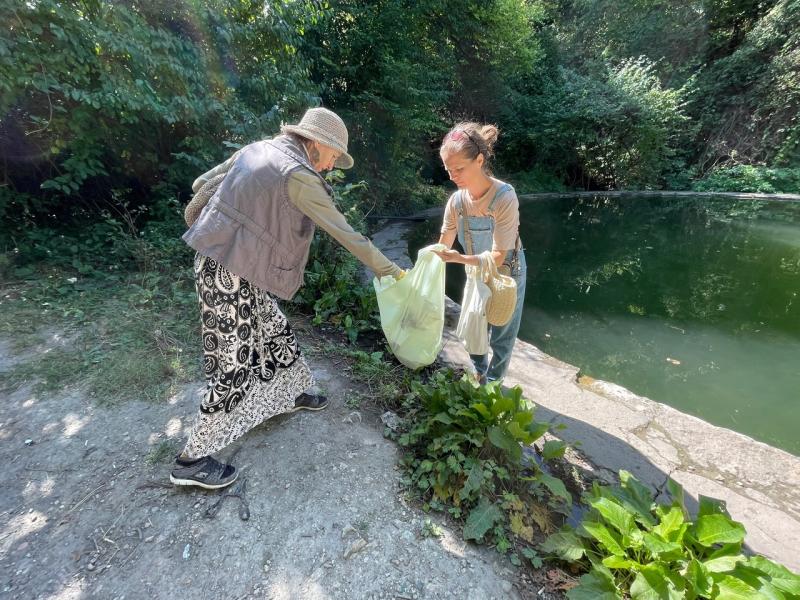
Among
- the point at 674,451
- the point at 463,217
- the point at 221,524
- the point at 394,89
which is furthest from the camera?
the point at 394,89

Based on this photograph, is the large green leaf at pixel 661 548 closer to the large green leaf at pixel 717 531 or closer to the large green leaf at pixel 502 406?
the large green leaf at pixel 717 531

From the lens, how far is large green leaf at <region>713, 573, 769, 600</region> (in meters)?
1.29

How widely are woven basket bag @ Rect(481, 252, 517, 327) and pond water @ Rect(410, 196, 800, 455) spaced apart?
7.81 feet

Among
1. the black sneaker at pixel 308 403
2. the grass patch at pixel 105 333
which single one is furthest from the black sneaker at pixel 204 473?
the grass patch at pixel 105 333

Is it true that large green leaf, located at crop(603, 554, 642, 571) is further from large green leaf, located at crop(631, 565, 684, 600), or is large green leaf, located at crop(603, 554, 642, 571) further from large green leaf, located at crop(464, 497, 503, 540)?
large green leaf, located at crop(464, 497, 503, 540)

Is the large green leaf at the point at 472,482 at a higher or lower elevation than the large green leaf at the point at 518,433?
lower

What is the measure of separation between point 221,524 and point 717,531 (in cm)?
201

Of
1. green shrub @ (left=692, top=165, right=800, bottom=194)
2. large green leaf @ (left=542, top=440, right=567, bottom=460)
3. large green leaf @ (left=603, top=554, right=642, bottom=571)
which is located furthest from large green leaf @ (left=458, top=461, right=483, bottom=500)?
green shrub @ (left=692, top=165, right=800, bottom=194)

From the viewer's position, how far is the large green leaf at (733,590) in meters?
1.29

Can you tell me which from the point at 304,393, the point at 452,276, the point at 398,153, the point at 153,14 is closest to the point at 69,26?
the point at 153,14

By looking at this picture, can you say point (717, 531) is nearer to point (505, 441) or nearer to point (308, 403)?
point (505, 441)

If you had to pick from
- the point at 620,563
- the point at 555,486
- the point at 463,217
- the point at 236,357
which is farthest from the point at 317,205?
the point at 620,563

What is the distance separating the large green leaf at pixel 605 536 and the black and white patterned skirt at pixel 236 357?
1.61m

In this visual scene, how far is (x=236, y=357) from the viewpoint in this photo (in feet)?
5.86
